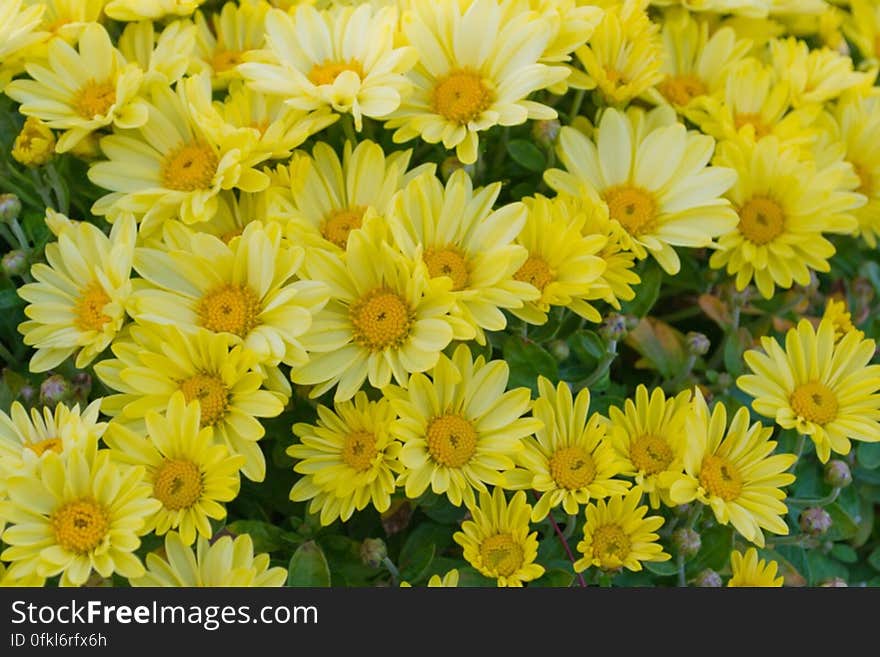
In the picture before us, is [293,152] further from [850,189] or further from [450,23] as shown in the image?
[850,189]

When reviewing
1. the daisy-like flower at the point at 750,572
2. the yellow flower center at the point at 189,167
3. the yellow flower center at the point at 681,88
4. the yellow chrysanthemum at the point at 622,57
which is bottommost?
the daisy-like flower at the point at 750,572

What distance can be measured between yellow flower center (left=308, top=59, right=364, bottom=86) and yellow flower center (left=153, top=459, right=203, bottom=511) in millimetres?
667

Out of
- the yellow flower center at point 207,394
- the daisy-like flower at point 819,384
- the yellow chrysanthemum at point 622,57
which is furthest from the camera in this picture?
the yellow chrysanthemum at point 622,57

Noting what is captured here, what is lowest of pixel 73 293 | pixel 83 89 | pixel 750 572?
pixel 750 572

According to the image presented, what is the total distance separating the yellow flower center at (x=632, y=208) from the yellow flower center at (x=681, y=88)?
0.32 m

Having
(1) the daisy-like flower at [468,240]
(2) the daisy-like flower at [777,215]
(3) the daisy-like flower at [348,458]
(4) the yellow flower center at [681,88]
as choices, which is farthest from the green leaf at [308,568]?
(4) the yellow flower center at [681,88]

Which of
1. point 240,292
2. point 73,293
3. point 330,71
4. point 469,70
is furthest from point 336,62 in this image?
point 73,293

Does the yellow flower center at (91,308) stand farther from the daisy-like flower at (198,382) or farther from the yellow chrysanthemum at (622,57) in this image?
the yellow chrysanthemum at (622,57)

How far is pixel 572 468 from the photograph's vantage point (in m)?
1.62

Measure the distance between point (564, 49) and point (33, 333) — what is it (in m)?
0.95

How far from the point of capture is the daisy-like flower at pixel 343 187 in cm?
168

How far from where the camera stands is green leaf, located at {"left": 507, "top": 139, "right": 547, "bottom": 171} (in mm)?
1873

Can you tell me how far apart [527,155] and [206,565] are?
2.91ft

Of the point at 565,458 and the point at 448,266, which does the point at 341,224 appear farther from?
the point at 565,458
